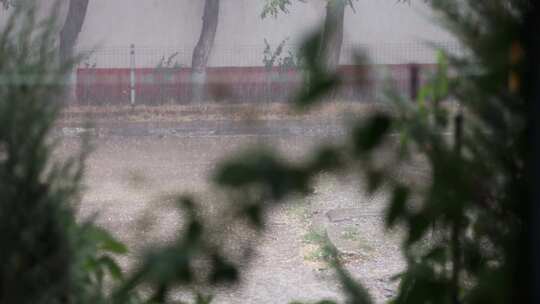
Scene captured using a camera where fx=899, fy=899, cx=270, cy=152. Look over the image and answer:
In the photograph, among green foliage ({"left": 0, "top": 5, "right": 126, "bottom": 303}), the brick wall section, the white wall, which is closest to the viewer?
green foliage ({"left": 0, "top": 5, "right": 126, "bottom": 303})

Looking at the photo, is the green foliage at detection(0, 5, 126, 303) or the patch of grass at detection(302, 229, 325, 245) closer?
the green foliage at detection(0, 5, 126, 303)

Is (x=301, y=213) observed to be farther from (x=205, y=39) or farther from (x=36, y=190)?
(x=205, y=39)

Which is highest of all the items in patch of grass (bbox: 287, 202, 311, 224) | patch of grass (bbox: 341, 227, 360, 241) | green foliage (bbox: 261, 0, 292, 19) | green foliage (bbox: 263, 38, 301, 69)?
green foliage (bbox: 261, 0, 292, 19)

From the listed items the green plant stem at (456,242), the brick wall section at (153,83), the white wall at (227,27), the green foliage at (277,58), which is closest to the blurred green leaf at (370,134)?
the green plant stem at (456,242)

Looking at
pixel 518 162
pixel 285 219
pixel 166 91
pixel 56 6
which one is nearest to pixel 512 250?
pixel 518 162

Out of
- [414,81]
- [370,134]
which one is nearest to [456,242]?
[370,134]

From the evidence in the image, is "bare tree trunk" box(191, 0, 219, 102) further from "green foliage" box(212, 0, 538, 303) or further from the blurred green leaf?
the blurred green leaf

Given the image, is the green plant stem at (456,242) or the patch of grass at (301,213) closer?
the green plant stem at (456,242)

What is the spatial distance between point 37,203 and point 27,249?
0.07 metres

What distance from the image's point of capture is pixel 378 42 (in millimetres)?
16828

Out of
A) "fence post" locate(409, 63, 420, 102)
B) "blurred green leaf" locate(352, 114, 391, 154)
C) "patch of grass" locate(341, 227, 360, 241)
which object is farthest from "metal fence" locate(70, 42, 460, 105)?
"blurred green leaf" locate(352, 114, 391, 154)

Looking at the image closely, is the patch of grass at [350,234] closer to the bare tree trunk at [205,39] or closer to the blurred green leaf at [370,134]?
the blurred green leaf at [370,134]

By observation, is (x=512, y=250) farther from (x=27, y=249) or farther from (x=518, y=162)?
(x=27, y=249)

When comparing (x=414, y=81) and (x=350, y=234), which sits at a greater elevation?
(x=414, y=81)
